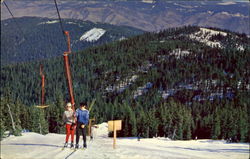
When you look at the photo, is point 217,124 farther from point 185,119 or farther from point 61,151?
point 61,151

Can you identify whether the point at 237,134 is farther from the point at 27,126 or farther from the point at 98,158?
the point at 98,158

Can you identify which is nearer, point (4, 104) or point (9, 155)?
point (9, 155)

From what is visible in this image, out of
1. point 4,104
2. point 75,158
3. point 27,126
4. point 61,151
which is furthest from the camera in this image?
point 27,126

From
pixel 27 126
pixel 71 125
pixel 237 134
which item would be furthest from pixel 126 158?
pixel 237 134

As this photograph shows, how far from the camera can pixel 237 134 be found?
96.8 meters

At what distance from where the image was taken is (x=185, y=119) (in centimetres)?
11194

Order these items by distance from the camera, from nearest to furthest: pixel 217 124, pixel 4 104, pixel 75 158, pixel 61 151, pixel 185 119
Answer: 1. pixel 75 158
2. pixel 61 151
3. pixel 4 104
4. pixel 217 124
5. pixel 185 119

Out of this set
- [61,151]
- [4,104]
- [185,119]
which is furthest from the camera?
[185,119]

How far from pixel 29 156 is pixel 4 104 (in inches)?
2382

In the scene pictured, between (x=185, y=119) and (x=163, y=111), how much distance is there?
23.3ft

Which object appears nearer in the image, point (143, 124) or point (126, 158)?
point (126, 158)

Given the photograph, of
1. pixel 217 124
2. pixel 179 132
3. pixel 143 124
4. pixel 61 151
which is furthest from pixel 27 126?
pixel 61 151

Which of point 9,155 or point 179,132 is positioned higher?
point 9,155

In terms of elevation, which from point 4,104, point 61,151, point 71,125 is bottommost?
point 4,104
